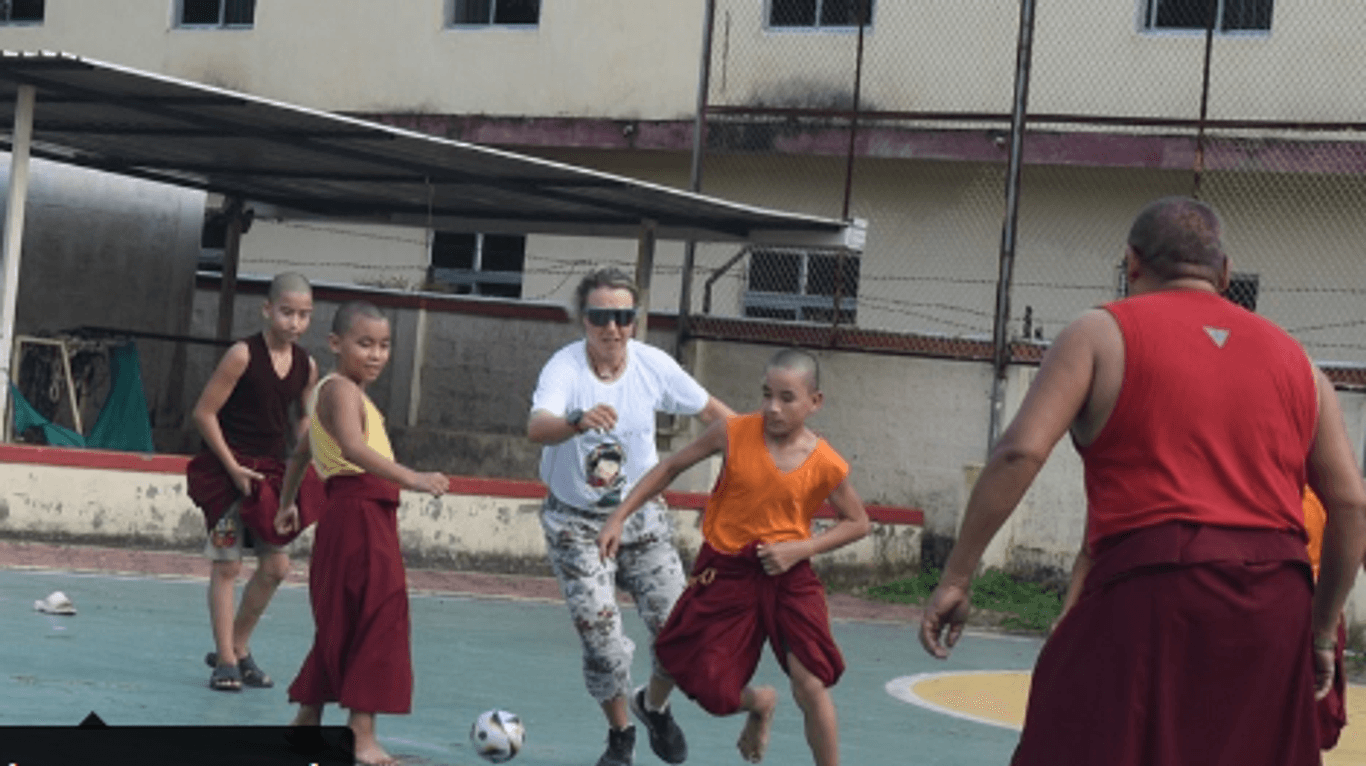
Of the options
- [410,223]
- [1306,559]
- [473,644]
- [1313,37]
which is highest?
[1313,37]

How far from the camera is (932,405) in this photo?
2031cm

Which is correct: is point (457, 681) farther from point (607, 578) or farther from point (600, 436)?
point (600, 436)

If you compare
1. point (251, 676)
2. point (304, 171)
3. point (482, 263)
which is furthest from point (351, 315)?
point (482, 263)

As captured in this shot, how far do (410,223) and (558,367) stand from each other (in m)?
15.1

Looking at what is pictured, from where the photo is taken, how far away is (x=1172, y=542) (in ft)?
17.7

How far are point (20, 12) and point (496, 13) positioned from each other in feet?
→ 22.3

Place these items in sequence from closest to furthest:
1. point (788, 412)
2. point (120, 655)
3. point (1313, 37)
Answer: point (788, 412) < point (120, 655) < point (1313, 37)

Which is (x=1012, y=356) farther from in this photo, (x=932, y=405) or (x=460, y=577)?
(x=460, y=577)

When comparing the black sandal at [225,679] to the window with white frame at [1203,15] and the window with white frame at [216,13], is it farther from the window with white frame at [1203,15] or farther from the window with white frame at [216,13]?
the window with white frame at [216,13]

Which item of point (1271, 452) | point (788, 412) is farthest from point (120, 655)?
point (1271, 452)

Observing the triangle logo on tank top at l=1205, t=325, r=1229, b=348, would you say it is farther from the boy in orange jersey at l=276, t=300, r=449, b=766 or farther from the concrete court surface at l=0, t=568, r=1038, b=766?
the concrete court surface at l=0, t=568, r=1038, b=766

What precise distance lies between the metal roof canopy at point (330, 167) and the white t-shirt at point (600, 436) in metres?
6.53

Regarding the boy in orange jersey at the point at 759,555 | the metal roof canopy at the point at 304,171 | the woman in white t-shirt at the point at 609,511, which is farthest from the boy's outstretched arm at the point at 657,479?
the metal roof canopy at the point at 304,171

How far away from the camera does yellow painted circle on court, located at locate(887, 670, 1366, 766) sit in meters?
11.3
